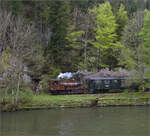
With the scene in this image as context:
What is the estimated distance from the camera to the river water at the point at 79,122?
1742 centimetres

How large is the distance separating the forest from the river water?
7.11 metres

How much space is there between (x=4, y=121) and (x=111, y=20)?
26.1 m

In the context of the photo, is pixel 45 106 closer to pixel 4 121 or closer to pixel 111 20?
pixel 4 121

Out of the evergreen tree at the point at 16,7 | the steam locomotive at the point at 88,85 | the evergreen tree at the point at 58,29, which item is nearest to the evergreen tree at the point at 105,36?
the evergreen tree at the point at 58,29

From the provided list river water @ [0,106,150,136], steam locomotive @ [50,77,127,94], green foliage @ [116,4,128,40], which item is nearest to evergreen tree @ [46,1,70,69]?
steam locomotive @ [50,77,127,94]

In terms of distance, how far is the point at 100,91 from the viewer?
3456 cm

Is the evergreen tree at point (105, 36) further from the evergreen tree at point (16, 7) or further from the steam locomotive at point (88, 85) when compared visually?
the evergreen tree at point (16, 7)

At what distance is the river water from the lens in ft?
57.2

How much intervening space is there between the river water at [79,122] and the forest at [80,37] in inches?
280

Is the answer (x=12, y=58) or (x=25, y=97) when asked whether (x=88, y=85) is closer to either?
(x=25, y=97)

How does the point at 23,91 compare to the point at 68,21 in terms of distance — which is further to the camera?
the point at 68,21

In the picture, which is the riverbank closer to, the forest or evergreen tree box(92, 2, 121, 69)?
the forest

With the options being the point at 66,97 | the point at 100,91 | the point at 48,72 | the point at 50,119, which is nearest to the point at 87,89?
the point at 100,91

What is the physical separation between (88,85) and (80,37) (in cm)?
1064
